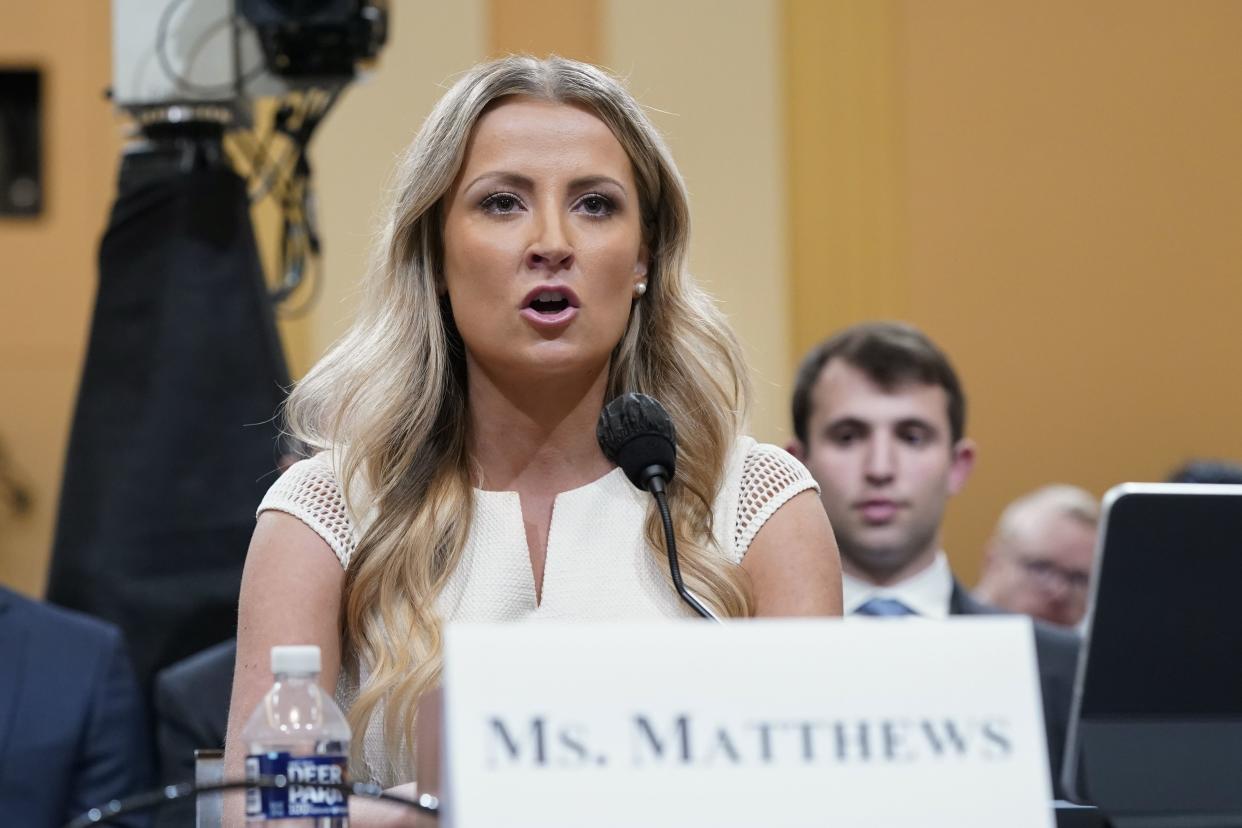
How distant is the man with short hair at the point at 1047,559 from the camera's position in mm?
4461

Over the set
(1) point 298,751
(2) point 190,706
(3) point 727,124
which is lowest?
(2) point 190,706

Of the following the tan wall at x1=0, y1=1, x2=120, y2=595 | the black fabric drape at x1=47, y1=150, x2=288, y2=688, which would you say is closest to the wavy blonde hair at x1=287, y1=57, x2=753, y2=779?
the black fabric drape at x1=47, y1=150, x2=288, y2=688

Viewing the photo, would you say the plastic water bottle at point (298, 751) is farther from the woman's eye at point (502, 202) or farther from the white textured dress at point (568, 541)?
the woman's eye at point (502, 202)

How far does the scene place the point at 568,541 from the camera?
6.91 ft

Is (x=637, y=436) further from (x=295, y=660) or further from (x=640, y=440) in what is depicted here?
(x=295, y=660)

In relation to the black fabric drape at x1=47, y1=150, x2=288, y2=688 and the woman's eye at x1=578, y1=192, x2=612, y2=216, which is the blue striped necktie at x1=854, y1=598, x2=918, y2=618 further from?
the woman's eye at x1=578, y1=192, x2=612, y2=216

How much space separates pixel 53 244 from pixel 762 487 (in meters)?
3.70

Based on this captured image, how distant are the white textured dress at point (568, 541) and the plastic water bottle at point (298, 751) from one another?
1.39ft

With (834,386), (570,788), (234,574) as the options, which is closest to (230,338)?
(234,574)

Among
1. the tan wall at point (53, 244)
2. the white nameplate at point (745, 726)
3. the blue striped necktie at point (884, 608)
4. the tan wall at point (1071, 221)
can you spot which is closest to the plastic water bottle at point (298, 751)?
the white nameplate at point (745, 726)

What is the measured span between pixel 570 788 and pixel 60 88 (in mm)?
4645

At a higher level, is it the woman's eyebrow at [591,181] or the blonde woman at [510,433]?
the woman's eyebrow at [591,181]

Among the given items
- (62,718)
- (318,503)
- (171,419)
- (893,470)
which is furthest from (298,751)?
(893,470)

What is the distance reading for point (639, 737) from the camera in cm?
114
